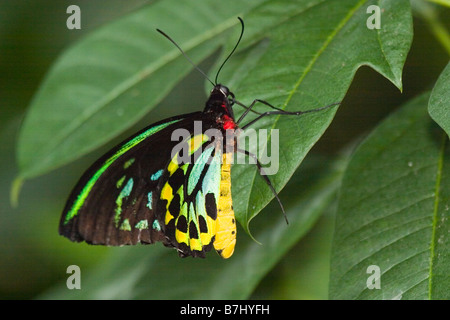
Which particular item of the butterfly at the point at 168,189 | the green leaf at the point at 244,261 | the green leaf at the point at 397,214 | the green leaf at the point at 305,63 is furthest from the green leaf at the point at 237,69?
the green leaf at the point at 244,261

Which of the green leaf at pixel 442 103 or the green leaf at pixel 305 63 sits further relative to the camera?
the green leaf at pixel 305 63

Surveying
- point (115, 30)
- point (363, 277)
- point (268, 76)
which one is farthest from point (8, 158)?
point (363, 277)

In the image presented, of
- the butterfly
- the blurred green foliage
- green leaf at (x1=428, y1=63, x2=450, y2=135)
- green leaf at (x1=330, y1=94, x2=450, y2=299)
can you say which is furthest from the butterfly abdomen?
the blurred green foliage

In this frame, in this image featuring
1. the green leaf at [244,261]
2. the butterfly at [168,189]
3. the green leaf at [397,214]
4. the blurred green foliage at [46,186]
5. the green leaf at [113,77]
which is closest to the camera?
the green leaf at [397,214]

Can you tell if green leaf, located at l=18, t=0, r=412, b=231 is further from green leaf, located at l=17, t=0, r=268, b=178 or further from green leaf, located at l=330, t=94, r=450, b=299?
green leaf, located at l=330, t=94, r=450, b=299

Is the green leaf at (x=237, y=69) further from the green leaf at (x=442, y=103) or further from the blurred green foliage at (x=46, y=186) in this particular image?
the blurred green foliage at (x=46, y=186)

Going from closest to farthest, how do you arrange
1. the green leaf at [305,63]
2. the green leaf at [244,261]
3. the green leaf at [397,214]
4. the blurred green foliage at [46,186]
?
1. the green leaf at [305,63]
2. the green leaf at [397,214]
3. the green leaf at [244,261]
4. the blurred green foliage at [46,186]

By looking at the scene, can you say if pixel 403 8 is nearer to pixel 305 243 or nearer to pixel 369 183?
pixel 369 183
